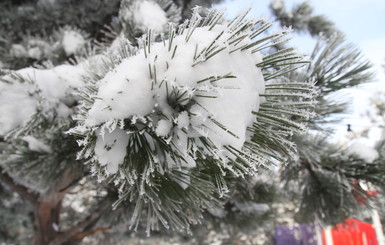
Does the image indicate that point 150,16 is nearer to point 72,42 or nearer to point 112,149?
point 72,42

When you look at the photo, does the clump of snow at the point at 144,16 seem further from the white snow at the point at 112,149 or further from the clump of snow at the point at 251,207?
the clump of snow at the point at 251,207

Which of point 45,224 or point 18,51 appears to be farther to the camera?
point 45,224

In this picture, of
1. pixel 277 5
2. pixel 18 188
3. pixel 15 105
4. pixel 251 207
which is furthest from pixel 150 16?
pixel 277 5

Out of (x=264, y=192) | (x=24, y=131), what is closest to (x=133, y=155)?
(x=24, y=131)

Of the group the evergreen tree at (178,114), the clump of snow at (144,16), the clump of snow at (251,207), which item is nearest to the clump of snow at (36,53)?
the evergreen tree at (178,114)

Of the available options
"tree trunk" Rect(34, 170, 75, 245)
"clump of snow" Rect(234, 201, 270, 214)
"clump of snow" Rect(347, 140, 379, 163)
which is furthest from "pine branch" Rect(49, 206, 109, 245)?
"clump of snow" Rect(347, 140, 379, 163)

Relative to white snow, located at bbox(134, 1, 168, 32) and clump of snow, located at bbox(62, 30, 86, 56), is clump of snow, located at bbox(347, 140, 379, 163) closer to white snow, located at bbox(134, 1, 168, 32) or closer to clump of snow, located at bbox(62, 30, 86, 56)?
white snow, located at bbox(134, 1, 168, 32)

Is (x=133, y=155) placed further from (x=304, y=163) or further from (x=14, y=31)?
(x=14, y=31)
